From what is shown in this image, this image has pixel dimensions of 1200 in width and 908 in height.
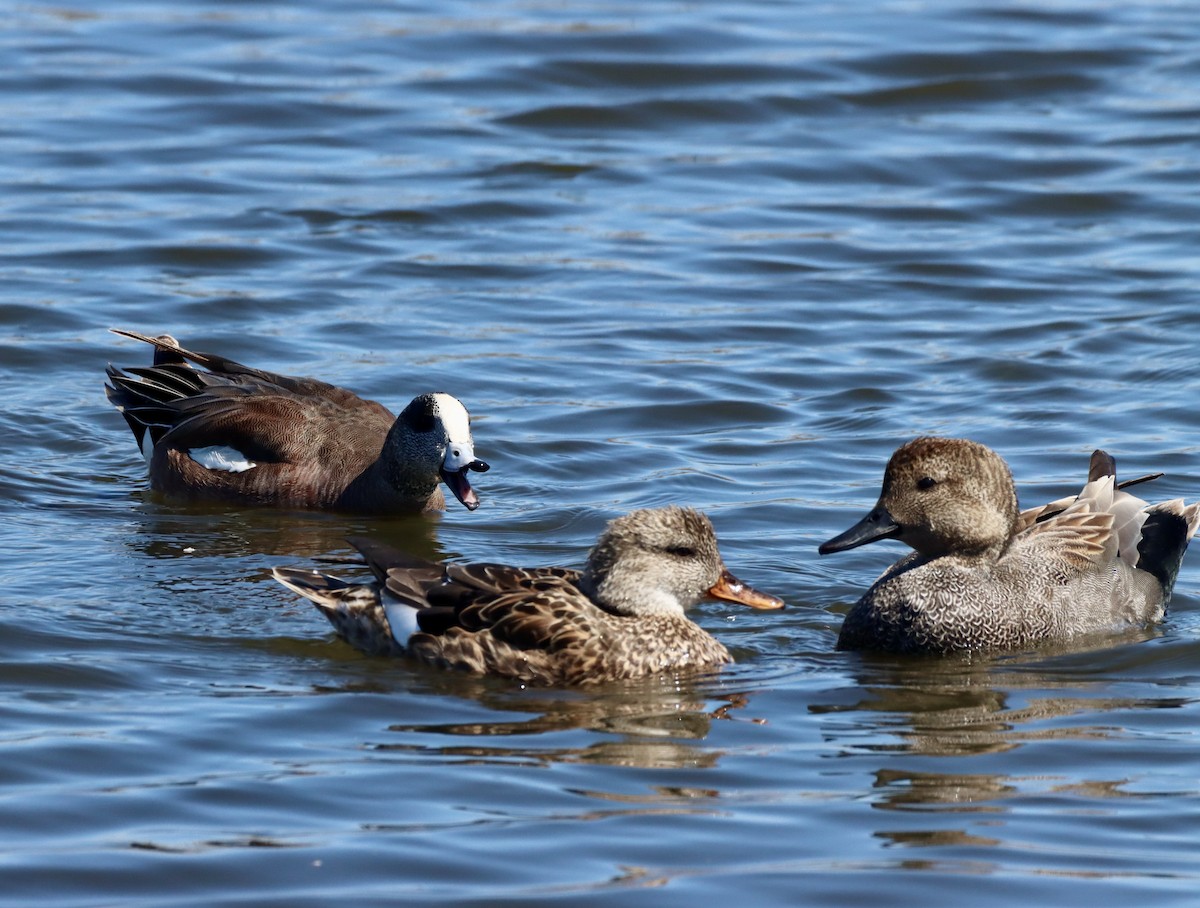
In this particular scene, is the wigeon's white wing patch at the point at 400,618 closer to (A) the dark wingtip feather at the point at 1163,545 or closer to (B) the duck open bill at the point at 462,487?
(B) the duck open bill at the point at 462,487

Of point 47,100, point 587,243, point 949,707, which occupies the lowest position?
point 949,707

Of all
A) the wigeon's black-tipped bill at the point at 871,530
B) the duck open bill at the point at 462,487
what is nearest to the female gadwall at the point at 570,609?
the wigeon's black-tipped bill at the point at 871,530

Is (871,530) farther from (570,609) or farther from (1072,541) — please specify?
(570,609)

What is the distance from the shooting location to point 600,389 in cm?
1262

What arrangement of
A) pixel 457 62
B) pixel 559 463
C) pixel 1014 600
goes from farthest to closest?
1. pixel 457 62
2. pixel 559 463
3. pixel 1014 600

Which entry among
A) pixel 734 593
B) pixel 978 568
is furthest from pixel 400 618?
pixel 978 568

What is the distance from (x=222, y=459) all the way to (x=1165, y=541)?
191 inches

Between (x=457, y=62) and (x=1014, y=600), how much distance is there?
1341 centimetres

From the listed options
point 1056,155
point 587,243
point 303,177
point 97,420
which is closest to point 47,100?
point 303,177

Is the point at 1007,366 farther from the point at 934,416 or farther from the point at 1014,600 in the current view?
the point at 1014,600

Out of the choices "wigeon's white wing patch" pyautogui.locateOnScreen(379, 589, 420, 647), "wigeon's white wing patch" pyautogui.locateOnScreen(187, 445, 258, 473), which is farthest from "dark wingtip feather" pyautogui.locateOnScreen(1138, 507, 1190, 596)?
"wigeon's white wing patch" pyautogui.locateOnScreen(187, 445, 258, 473)

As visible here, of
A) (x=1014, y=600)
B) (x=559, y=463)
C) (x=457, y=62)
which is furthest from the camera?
(x=457, y=62)

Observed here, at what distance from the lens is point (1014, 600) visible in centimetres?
841

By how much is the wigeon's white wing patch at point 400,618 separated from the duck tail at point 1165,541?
3.18 metres
